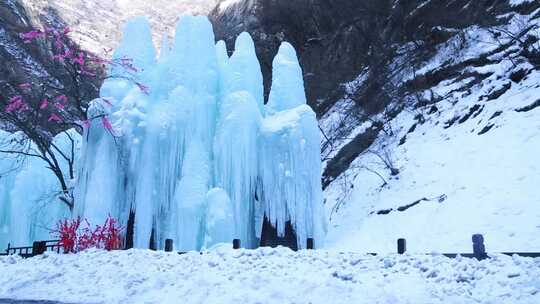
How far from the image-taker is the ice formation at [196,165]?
12.7 meters

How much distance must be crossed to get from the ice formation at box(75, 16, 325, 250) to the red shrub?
0.59 meters

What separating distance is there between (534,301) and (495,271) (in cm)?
96

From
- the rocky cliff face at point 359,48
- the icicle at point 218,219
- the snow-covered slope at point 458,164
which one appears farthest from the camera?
the rocky cliff face at point 359,48

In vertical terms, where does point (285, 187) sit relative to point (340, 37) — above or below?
below

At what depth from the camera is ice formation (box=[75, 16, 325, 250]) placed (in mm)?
12676

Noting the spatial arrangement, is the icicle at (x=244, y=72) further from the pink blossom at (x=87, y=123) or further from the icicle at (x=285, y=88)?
the pink blossom at (x=87, y=123)

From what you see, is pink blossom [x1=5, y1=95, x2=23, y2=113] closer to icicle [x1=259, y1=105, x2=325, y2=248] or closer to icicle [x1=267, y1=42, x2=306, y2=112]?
icicle [x1=259, y1=105, x2=325, y2=248]

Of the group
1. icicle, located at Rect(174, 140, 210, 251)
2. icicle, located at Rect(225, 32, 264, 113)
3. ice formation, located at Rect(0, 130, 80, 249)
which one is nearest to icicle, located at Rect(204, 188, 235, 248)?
icicle, located at Rect(174, 140, 210, 251)

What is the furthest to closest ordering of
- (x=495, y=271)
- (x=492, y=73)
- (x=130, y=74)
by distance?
(x=492, y=73), (x=130, y=74), (x=495, y=271)

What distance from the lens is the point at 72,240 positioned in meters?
11.4

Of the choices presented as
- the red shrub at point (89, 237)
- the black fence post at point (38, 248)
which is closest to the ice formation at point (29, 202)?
the red shrub at point (89, 237)

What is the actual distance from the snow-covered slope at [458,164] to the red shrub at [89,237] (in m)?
7.90

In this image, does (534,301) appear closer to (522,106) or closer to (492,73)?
(522,106)

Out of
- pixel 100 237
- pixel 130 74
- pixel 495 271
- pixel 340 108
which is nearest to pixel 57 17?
pixel 340 108
